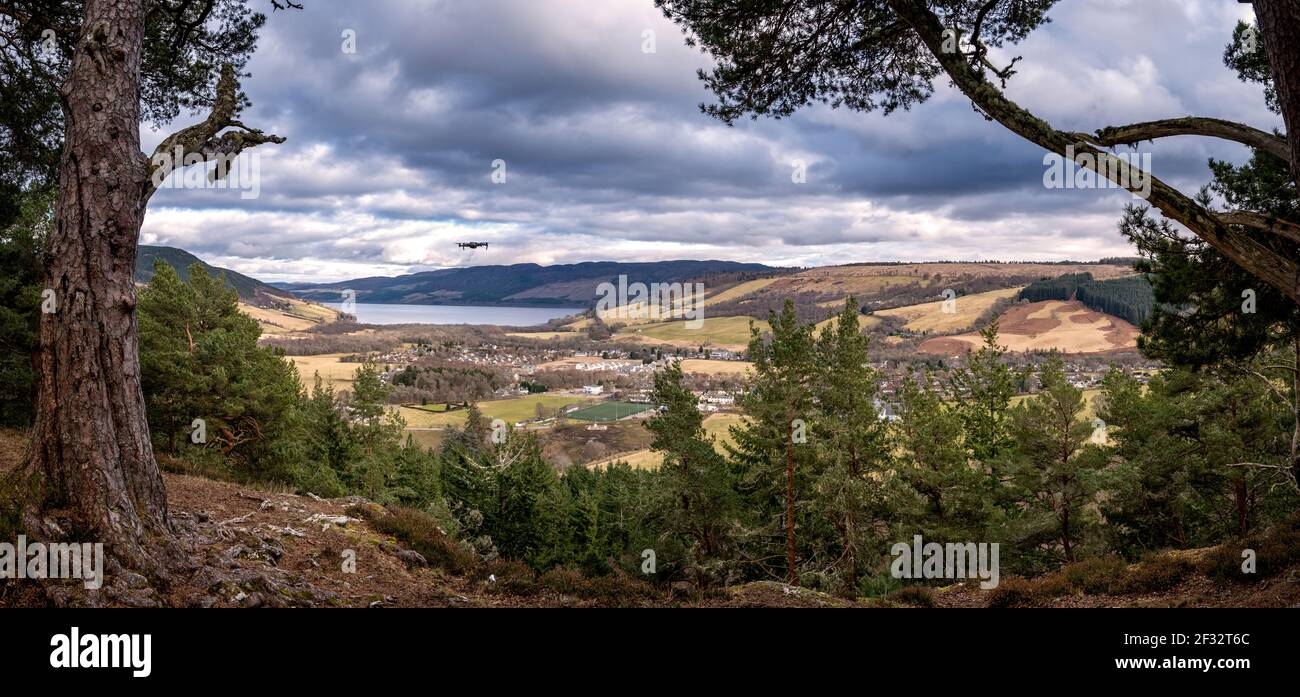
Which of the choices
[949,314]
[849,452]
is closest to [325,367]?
[849,452]

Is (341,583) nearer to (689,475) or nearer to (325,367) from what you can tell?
(689,475)

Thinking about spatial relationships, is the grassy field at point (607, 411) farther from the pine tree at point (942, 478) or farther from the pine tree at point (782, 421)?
the pine tree at point (782, 421)

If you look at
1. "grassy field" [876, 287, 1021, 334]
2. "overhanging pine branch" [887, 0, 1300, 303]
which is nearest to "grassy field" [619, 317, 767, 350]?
"grassy field" [876, 287, 1021, 334]

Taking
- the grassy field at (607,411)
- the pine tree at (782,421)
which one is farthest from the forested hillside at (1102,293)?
the pine tree at (782,421)

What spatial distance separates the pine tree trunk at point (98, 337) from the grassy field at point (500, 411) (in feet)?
221

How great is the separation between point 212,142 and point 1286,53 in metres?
10.4

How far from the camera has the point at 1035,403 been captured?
20125 mm

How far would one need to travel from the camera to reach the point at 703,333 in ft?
518

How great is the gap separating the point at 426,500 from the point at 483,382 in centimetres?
7118

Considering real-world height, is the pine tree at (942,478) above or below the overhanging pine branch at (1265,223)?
below

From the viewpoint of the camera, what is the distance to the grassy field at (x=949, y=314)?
119 meters

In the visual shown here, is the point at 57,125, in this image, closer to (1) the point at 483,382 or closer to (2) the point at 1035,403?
(2) the point at 1035,403
